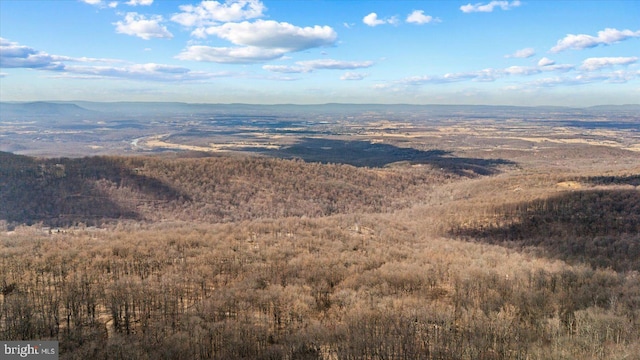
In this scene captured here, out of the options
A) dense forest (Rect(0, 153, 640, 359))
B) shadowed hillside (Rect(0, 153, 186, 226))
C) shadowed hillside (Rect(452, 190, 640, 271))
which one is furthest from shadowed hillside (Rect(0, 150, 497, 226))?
shadowed hillside (Rect(452, 190, 640, 271))

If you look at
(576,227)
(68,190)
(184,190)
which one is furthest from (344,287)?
(68,190)

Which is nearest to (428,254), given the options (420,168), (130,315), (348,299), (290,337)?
(348,299)

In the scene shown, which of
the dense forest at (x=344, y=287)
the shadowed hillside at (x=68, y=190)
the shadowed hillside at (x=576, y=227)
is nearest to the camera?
the dense forest at (x=344, y=287)

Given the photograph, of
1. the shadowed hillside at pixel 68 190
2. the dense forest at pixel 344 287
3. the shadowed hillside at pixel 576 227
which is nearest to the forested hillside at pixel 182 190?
the shadowed hillside at pixel 68 190

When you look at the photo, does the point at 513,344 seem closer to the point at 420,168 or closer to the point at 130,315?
the point at 130,315

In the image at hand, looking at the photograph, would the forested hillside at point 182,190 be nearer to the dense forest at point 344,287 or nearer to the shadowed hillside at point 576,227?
the dense forest at point 344,287
